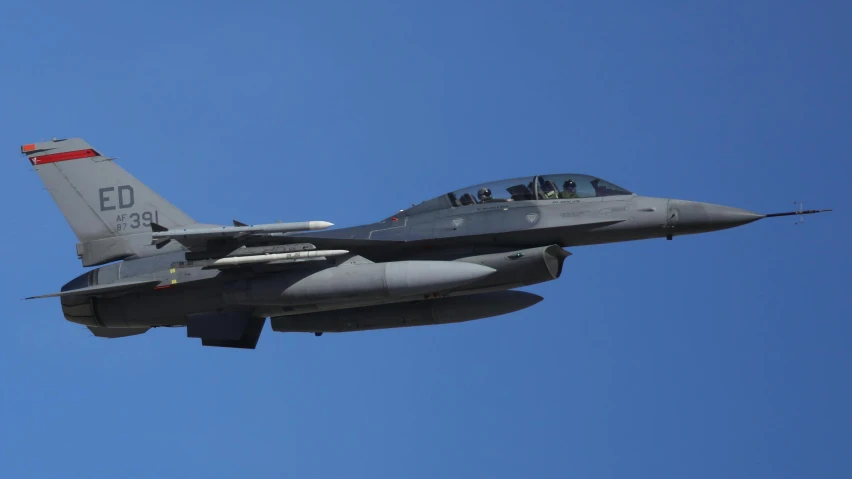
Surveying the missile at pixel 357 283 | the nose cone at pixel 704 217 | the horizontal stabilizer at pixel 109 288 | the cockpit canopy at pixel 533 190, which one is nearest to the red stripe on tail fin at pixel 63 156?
the horizontal stabilizer at pixel 109 288

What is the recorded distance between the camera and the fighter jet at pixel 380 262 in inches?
747

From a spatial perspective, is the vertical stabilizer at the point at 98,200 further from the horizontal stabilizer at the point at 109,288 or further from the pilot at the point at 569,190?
the pilot at the point at 569,190

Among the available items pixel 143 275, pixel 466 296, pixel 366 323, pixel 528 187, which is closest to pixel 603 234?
pixel 528 187

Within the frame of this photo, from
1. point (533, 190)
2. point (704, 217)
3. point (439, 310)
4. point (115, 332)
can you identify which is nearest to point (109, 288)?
point (115, 332)

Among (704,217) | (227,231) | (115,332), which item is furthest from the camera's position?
(115,332)

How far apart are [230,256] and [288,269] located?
1.02 meters

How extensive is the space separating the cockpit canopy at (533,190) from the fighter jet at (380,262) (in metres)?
0.02

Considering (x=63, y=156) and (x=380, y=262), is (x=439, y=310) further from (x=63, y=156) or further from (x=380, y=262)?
(x=63, y=156)

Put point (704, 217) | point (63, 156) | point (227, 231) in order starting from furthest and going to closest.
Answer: point (63, 156), point (704, 217), point (227, 231)

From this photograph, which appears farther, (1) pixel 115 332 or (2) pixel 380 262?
(1) pixel 115 332

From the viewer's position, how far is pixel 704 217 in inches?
756

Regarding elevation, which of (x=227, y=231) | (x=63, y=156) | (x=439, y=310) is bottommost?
(x=439, y=310)

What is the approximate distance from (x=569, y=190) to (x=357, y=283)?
405 centimetres

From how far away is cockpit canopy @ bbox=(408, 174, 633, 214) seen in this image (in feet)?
64.5
